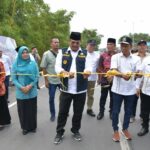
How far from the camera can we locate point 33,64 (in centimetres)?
739

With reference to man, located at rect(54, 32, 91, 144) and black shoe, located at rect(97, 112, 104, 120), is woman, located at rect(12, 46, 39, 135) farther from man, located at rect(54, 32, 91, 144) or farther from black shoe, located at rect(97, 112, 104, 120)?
black shoe, located at rect(97, 112, 104, 120)

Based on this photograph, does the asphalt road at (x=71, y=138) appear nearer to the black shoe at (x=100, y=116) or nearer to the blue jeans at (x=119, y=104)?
the black shoe at (x=100, y=116)

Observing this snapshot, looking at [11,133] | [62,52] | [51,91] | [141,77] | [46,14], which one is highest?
[46,14]

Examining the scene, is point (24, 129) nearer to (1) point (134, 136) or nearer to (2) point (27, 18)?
(1) point (134, 136)

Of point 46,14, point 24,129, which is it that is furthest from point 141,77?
point 46,14

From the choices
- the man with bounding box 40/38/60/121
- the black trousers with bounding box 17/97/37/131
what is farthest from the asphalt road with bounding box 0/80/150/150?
the man with bounding box 40/38/60/121

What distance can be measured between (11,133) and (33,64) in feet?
4.87

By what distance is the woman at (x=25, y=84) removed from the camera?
23.6 ft

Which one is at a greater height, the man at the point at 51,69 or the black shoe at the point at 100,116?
the man at the point at 51,69

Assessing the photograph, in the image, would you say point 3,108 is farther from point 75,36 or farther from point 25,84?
point 75,36

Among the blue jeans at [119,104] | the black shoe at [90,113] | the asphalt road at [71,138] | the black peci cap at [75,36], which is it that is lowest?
the asphalt road at [71,138]

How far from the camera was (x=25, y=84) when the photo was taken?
7.26 meters

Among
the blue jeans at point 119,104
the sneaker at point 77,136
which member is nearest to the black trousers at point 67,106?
the sneaker at point 77,136

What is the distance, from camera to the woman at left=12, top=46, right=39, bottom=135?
23.6 ft
